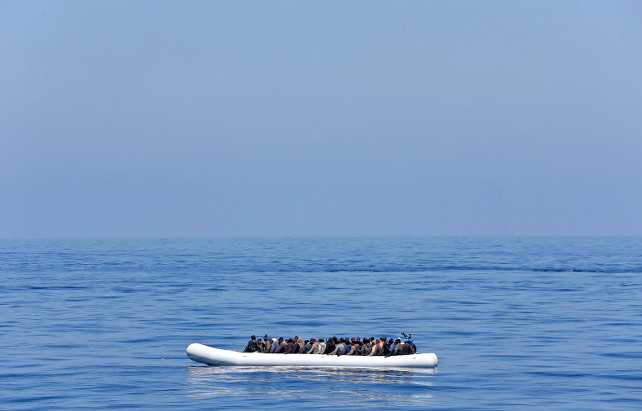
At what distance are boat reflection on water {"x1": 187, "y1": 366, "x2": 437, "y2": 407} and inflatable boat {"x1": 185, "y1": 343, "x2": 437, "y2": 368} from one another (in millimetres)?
270

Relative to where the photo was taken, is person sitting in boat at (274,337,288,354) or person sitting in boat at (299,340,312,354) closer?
person sitting in boat at (274,337,288,354)

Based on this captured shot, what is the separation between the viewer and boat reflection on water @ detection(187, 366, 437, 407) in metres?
39.6

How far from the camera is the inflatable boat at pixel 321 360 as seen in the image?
4616 centimetres

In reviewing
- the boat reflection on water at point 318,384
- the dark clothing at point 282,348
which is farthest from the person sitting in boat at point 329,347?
the dark clothing at point 282,348

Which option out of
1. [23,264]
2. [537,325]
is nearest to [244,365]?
[537,325]

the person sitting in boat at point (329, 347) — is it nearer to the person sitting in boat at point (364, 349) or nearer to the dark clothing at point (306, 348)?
the dark clothing at point (306, 348)

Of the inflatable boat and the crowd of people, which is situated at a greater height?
the crowd of people

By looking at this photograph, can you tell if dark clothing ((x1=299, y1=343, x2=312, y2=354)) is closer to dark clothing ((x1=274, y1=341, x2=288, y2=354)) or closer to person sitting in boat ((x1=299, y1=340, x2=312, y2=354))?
person sitting in boat ((x1=299, y1=340, x2=312, y2=354))

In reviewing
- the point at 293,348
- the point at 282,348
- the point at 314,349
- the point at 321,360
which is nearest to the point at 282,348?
the point at 282,348

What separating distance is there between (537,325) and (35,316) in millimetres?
40508

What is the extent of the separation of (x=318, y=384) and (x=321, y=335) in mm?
15626

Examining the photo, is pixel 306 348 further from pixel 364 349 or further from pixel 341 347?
pixel 364 349

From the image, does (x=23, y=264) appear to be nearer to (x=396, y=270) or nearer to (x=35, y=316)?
(x=396, y=270)

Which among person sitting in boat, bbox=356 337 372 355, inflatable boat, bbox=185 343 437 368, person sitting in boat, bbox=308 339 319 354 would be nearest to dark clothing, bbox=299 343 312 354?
person sitting in boat, bbox=308 339 319 354
